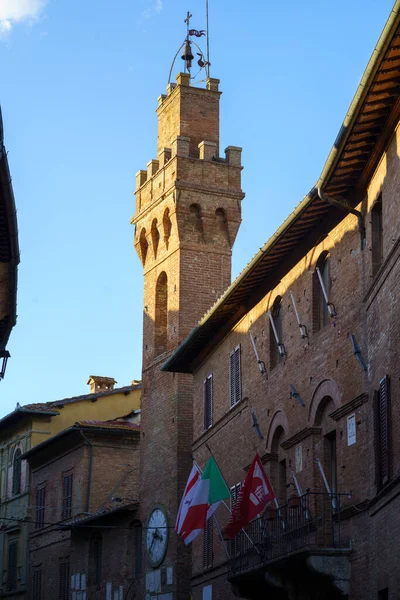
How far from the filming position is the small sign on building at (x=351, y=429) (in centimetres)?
1980

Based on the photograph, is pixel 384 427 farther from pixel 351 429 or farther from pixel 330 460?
pixel 330 460

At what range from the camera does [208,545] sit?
2923 cm

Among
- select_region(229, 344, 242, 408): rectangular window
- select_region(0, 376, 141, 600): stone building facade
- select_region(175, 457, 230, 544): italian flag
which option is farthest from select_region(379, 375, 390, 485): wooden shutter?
select_region(0, 376, 141, 600): stone building facade

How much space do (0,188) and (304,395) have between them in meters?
7.23

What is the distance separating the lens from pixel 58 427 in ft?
152

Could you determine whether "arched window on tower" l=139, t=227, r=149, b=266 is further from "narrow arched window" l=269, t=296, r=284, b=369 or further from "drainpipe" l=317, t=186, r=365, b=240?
"drainpipe" l=317, t=186, r=365, b=240

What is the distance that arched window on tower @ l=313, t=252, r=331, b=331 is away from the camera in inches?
866

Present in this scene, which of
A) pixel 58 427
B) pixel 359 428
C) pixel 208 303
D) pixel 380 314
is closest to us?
pixel 380 314

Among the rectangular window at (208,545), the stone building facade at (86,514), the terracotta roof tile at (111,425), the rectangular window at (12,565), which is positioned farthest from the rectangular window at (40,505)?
the rectangular window at (208,545)

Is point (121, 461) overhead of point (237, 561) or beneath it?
overhead

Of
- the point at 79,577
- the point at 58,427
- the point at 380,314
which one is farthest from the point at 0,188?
the point at 58,427

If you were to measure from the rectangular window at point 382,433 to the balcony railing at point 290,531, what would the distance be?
2.05 metres

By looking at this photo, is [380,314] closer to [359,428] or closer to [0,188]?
[359,428]

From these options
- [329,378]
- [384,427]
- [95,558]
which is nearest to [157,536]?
[95,558]
